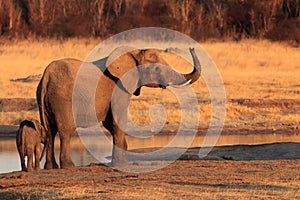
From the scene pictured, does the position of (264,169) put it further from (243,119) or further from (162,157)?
(243,119)

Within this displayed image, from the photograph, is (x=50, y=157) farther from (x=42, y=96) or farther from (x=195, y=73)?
(x=195, y=73)

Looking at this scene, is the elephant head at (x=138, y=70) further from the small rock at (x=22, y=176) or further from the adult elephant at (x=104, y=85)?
the small rock at (x=22, y=176)

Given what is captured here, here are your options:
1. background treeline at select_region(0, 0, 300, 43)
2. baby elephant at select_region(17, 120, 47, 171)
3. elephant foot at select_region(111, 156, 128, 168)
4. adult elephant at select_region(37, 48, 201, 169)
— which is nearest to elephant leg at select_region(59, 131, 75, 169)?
adult elephant at select_region(37, 48, 201, 169)

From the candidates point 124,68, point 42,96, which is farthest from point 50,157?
point 124,68

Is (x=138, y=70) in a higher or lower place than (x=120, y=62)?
lower

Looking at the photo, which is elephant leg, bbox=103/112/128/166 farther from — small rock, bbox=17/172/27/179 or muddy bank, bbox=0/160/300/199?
small rock, bbox=17/172/27/179

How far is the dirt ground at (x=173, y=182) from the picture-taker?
11.0 m

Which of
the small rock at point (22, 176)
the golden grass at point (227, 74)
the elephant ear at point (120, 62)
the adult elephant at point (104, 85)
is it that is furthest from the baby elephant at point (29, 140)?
the golden grass at point (227, 74)

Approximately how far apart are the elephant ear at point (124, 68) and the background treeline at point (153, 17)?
23374mm

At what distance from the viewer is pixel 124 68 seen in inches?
563

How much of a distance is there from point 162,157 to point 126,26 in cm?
2382

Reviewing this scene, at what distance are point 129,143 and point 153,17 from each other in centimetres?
2285

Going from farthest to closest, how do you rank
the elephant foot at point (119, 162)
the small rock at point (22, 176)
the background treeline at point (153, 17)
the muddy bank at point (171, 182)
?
the background treeline at point (153, 17) → the elephant foot at point (119, 162) → the small rock at point (22, 176) → the muddy bank at point (171, 182)

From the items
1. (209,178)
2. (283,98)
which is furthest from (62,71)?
(283,98)
